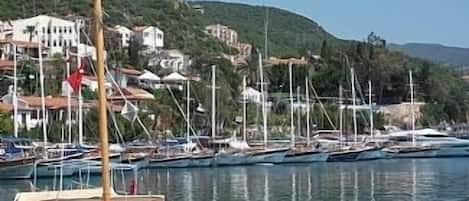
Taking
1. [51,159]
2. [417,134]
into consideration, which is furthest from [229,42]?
[51,159]

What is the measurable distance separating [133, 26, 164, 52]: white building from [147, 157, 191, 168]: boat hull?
224ft

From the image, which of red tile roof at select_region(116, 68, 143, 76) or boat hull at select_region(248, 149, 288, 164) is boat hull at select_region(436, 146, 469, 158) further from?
red tile roof at select_region(116, 68, 143, 76)

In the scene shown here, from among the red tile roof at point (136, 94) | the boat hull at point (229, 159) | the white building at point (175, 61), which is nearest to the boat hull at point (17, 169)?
the boat hull at point (229, 159)

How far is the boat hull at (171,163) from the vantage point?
210 ft

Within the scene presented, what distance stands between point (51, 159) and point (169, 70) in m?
66.3

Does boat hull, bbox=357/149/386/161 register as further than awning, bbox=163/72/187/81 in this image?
No

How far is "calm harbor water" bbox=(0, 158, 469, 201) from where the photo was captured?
41.1 metres

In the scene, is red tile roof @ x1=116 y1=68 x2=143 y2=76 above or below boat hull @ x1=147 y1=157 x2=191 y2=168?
above

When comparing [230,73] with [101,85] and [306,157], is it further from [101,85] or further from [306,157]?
[101,85]

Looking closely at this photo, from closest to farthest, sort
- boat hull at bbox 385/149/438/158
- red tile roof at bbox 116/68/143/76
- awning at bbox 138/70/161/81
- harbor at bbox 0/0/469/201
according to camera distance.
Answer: harbor at bbox 0/0/469/201 < boat hull at bbox 385/149/438/158 < red tile roof at bbox 116/68/143/76 < awning at bbox 138/70/161/81

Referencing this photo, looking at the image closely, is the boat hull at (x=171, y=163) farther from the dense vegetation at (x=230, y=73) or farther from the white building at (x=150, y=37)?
the white building at (x=150, y=37)

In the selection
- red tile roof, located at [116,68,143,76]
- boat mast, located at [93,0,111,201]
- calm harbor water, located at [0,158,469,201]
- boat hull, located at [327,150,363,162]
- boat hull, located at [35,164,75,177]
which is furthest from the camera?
red tile roof, located at [116,68,143,76]

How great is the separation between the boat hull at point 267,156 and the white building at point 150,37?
2525 inches

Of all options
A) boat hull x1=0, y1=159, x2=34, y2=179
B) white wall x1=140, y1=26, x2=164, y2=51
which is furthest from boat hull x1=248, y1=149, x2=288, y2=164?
white wall x1=140, y1=26, x2=164, y2=51
